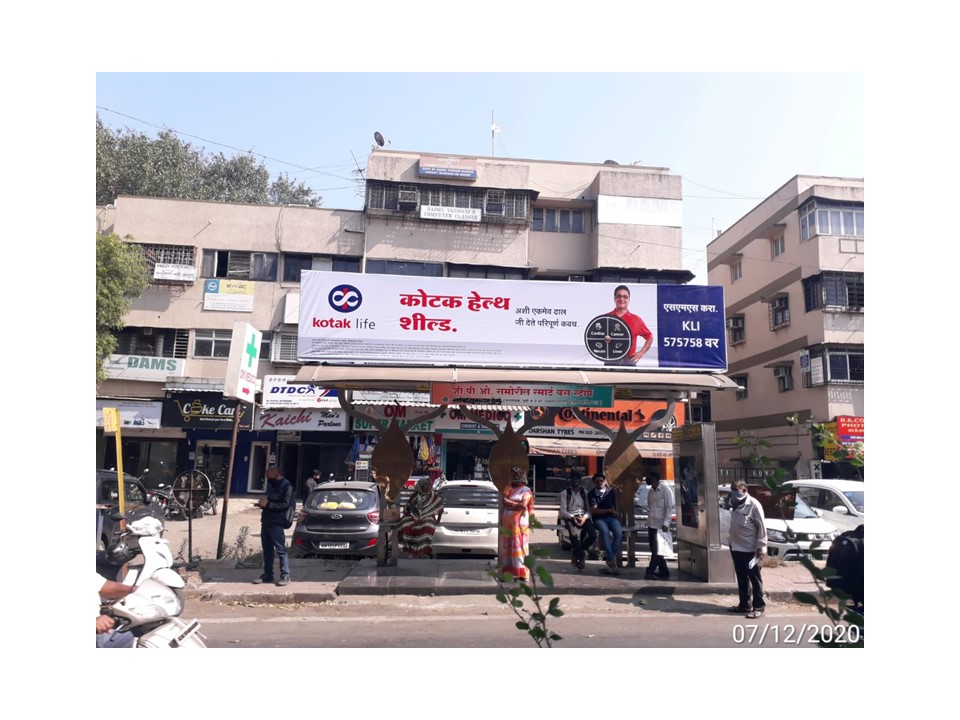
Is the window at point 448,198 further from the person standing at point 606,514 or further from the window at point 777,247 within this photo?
the person standing at point 606,514

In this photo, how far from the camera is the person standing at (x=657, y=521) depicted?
10508 mm

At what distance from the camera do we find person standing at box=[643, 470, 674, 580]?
1051 cm

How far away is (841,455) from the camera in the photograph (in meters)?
4.63

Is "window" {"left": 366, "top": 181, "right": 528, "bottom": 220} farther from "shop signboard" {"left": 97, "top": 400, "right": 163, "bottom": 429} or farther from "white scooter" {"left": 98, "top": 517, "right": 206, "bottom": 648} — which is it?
"white scooter" {"left": 98, "top": 517, "right": 206, "bottom": 648}

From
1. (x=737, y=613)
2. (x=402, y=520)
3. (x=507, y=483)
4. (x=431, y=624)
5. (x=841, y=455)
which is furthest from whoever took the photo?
(x=402, y=520)

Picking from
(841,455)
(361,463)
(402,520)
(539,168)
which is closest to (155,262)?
(361,463)

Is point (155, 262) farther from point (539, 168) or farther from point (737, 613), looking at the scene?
point (737, 613)

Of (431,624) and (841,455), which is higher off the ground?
(841,455)

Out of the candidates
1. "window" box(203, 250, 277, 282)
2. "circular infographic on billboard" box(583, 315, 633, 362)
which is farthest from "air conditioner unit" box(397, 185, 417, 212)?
"circular infographic on billboard" box(583, 315, 633, 362)

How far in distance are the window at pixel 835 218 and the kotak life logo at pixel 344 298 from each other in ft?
70.2

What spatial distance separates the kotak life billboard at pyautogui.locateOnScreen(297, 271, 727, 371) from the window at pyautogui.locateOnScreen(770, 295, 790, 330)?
61.9ft

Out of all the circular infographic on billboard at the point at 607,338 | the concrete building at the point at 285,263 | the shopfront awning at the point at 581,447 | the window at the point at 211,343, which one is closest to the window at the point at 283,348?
the concrete building at the point at 285,263

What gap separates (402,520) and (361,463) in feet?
37.2

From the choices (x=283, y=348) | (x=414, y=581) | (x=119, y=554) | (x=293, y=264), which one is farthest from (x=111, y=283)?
(x=119, y=554)
